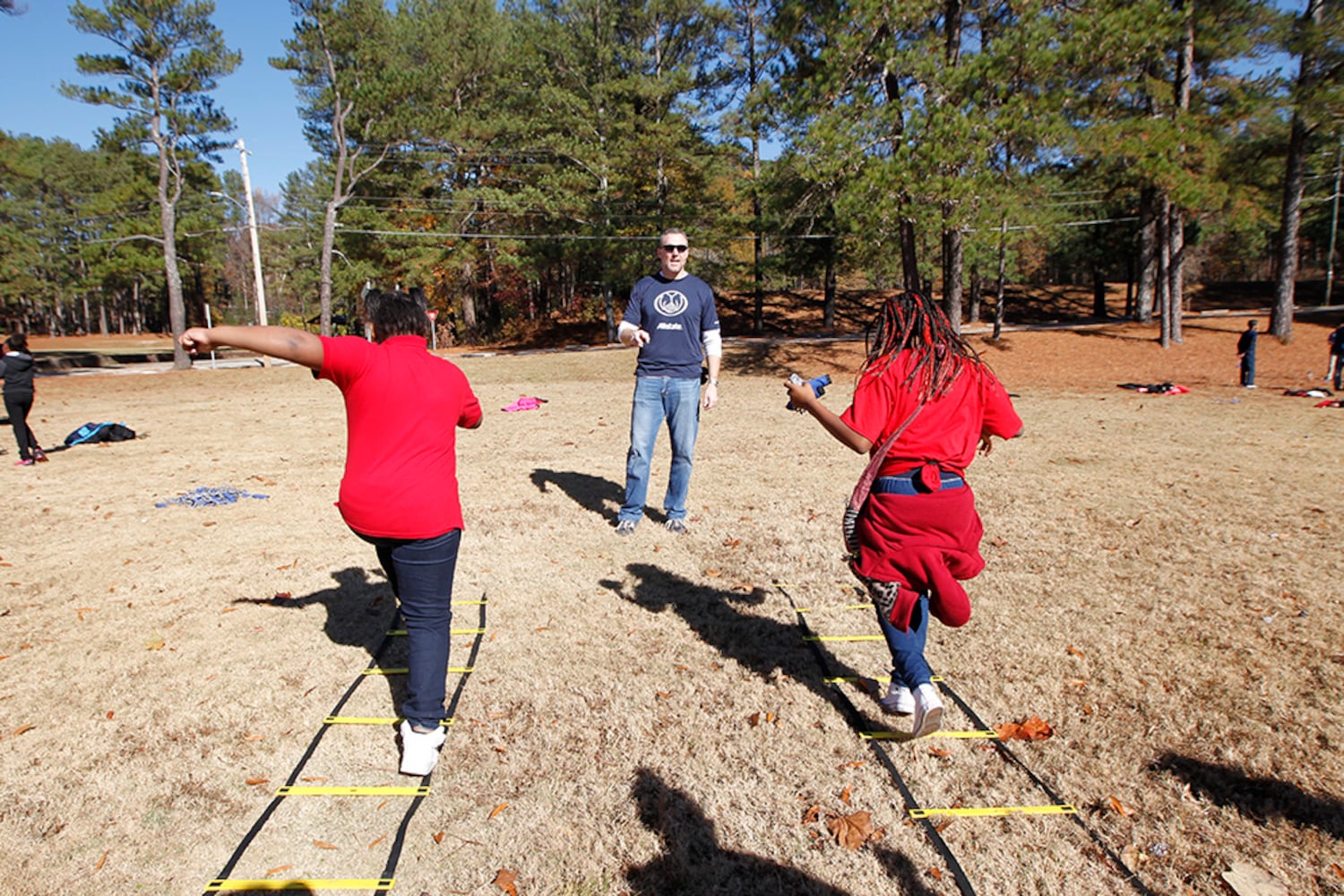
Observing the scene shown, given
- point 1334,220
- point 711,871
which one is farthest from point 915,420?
point 1334,220

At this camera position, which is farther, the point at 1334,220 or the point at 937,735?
the point at 1334,220

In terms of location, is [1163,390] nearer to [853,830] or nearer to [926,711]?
[926,711]

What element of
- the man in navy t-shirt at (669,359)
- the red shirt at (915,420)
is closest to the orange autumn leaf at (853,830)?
the red shirt at (915,420)

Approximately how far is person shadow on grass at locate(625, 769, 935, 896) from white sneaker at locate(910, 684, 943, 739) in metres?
0.62

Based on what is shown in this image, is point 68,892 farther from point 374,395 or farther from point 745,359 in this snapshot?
point 745,359

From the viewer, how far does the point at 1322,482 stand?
756cm

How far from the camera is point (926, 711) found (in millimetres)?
3209

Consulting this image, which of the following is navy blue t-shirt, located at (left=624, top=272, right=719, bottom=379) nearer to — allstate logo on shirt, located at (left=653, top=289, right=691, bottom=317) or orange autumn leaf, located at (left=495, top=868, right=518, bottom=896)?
allstate logo on shirt, located at (left=653, top=289, right=691, bottom=317)

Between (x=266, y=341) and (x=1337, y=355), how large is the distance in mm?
19072

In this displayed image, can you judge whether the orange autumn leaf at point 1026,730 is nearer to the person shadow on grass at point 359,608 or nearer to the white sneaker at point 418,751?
the white sneaker at point 418,751

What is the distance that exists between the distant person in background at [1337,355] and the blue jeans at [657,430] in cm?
1499

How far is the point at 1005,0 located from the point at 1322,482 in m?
13.3

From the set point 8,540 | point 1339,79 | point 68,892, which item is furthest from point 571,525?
point 1339,79

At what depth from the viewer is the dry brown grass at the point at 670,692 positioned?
276cm
